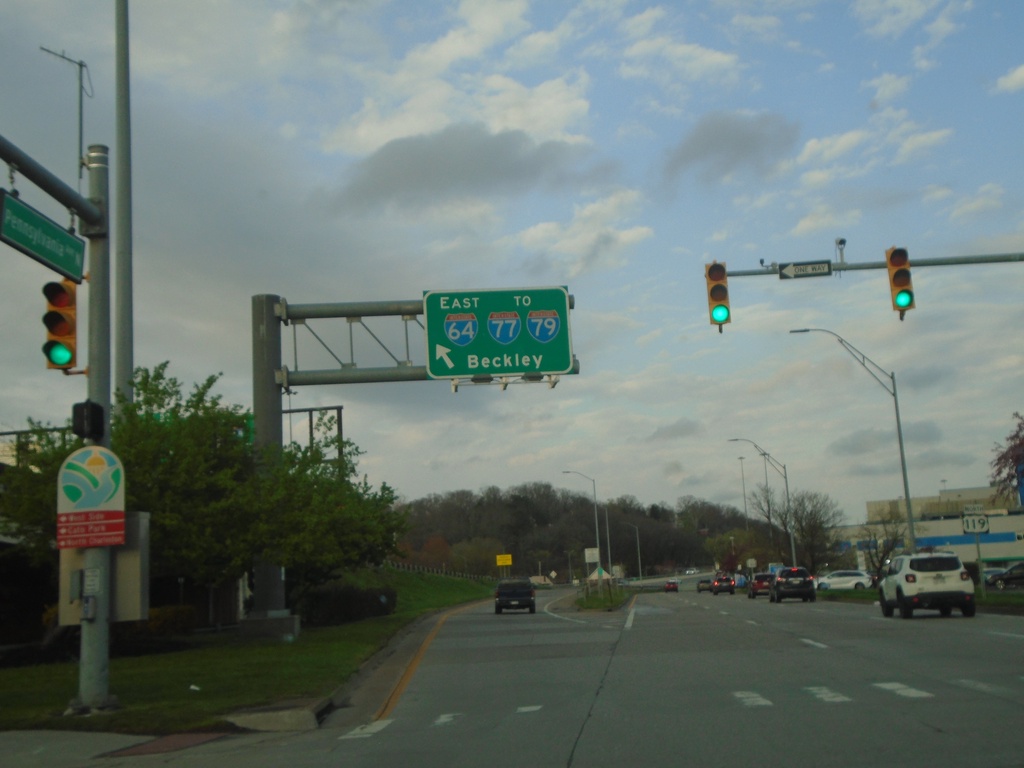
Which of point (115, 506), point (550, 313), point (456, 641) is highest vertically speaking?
point (550, 313)

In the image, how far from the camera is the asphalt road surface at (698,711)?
31.3 feet

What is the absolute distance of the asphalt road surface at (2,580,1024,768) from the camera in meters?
9.53

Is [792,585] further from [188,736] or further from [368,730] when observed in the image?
[188,736]

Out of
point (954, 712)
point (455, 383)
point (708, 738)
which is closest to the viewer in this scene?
point (708, 738)

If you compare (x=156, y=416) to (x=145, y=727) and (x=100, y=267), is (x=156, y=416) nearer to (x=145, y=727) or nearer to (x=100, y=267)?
(x=100, y=267)

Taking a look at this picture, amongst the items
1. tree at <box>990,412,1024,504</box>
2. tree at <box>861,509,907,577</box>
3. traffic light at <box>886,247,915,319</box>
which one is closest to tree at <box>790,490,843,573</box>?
tree at <box>861,509,907,577</box>

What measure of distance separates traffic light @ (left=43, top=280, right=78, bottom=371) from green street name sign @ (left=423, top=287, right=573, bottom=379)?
12018 mm

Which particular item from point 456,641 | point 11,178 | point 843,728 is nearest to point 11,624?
point 456,641

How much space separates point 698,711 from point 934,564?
18740 mm

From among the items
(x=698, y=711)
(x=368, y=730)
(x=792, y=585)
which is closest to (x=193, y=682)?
(x=368, y=730)

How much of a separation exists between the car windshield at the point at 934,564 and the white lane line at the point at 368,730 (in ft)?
65.4

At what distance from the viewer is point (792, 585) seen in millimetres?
49594

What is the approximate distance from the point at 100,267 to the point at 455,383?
35.1ft

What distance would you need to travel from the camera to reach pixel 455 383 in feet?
79.4
